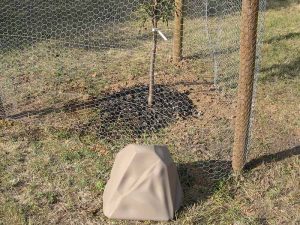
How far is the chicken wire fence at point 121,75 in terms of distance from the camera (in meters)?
4.62

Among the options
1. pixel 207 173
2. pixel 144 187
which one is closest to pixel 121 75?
pixel 207 173

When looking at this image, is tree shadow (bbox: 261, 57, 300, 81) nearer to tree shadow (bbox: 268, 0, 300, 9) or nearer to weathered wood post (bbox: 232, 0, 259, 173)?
weathered wood post (bbox: 232, 0, 259, 173)

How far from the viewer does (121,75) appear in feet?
19.1

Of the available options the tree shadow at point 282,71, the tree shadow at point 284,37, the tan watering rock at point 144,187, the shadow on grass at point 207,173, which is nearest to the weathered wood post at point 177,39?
the tree shadow at point 282,71

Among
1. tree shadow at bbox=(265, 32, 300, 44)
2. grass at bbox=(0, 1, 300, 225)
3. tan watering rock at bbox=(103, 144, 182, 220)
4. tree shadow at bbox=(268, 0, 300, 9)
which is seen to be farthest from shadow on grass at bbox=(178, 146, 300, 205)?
tree shadow at bbox=(268, 0, 300, 9)

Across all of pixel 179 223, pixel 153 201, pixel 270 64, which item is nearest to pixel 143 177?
pixel 153 201

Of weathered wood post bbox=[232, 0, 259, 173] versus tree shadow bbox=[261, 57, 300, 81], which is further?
tree shadow bbox=[261, 57, 300, 81]

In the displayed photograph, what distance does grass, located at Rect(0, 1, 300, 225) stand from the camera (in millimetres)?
3639

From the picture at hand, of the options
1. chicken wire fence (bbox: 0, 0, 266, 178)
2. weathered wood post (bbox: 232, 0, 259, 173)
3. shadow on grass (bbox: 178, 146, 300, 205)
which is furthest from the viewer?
chicken wire fence (bbox: 0, 0, 266, 178)

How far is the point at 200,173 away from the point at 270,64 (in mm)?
2630

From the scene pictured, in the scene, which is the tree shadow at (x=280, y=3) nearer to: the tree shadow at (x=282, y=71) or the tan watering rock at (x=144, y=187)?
the tree shadow at (x=282, y=71)

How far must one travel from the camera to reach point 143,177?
3434 mm

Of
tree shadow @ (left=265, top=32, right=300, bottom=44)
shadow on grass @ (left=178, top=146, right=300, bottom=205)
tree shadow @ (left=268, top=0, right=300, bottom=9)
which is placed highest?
tree shadow @ (left=268, top=0, right=300, bottom=9)

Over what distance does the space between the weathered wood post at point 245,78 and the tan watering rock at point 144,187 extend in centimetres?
66
